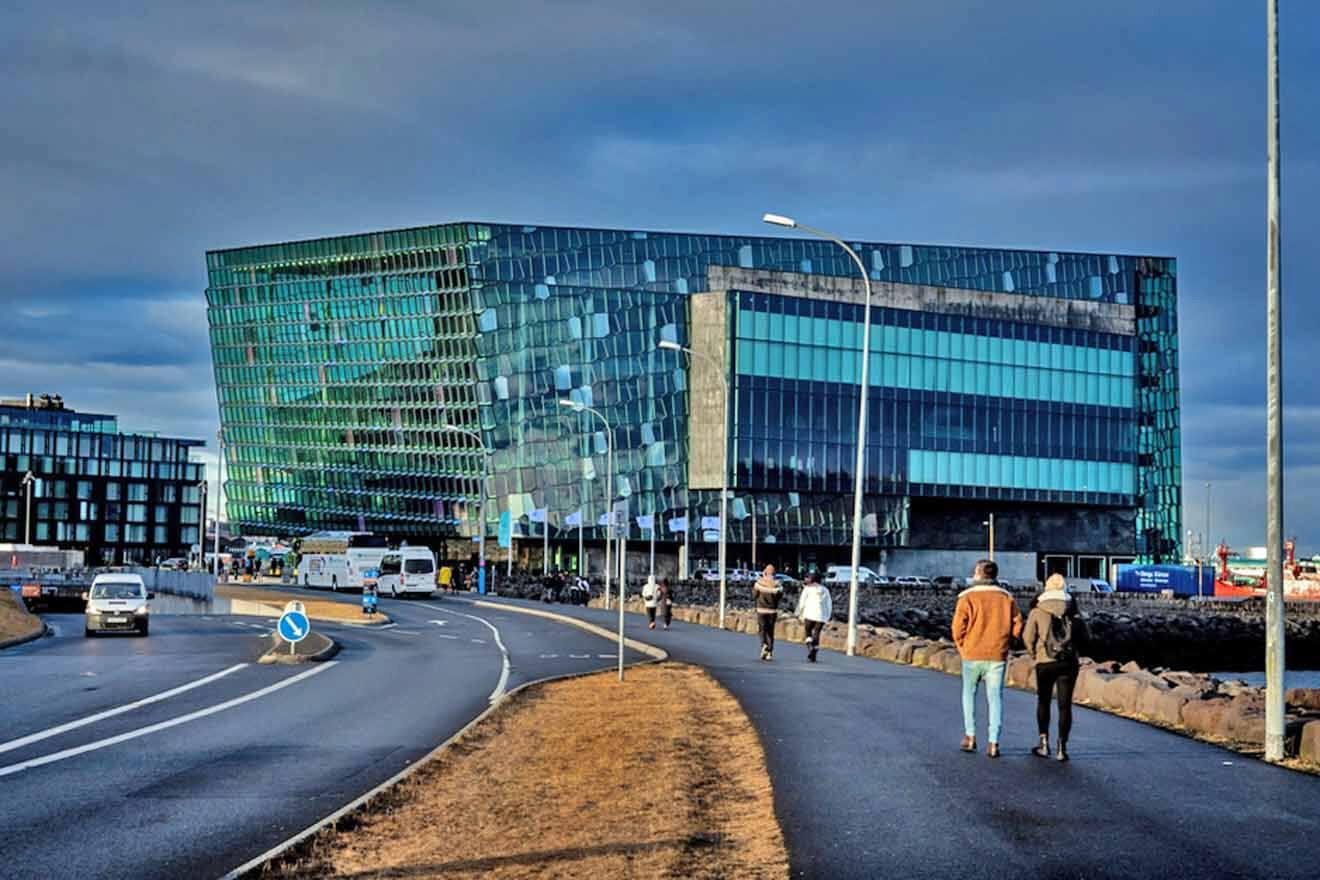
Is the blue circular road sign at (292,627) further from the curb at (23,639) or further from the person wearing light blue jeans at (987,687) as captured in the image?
the person wearing light blue jeans at (987,687)

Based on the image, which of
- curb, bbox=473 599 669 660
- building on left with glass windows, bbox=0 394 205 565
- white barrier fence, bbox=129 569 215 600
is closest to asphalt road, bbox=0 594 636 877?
curb, bbox=473 599 669 660

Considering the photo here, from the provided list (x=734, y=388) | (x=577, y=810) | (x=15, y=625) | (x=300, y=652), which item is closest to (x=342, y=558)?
(x=734, y=388)

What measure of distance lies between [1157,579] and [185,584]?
67.8 meters

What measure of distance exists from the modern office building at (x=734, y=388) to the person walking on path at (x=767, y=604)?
7105cm

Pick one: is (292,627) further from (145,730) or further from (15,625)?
(15,625)

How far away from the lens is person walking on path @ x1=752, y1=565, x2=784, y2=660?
32312 millimetres

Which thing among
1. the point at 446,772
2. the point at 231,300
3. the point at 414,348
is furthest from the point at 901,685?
the point at 231,300

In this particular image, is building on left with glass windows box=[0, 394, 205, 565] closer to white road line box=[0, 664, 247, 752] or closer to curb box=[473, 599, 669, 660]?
curb box=[473, 599, 669, 660]

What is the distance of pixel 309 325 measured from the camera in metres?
145

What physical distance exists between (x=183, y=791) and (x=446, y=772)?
7.53ft

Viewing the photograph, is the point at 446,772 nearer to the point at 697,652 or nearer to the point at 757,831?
the point at 757,831

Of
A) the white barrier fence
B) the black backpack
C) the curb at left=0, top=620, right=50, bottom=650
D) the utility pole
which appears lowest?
the white barrier fence

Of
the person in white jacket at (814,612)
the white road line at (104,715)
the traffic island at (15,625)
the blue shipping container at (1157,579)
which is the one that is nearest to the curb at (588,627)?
the person in white jacket at (814,612)

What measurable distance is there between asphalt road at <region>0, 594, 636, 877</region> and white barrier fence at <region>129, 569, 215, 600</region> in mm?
42407
